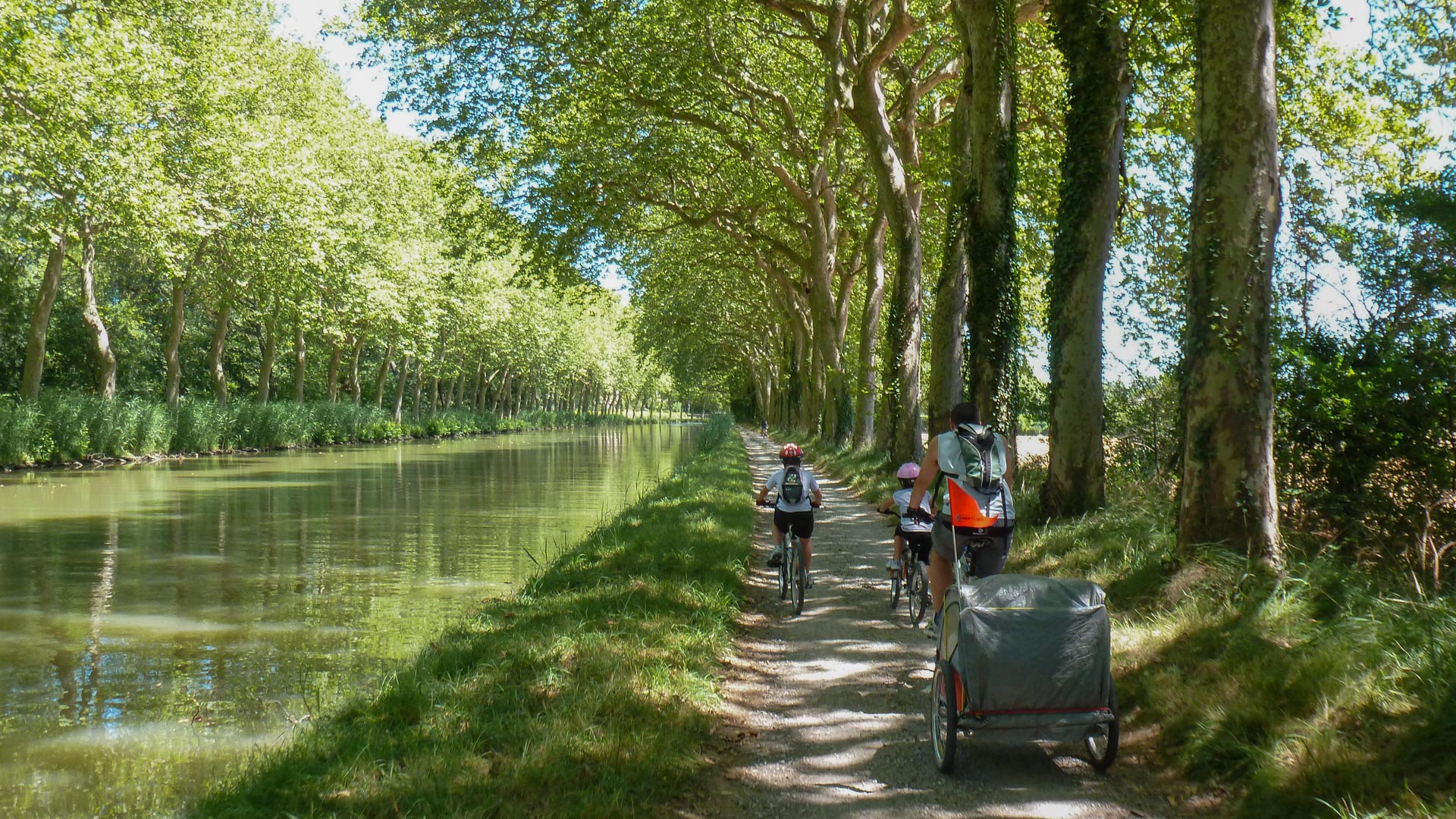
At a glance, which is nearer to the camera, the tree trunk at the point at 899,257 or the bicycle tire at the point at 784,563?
the bicycle tire at the point at 784,563

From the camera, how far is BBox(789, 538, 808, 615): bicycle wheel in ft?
30.9

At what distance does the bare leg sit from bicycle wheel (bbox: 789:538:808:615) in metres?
2.81

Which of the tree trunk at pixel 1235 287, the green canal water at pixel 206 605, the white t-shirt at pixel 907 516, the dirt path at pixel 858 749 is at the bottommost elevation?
the green canal water at pixel 206 605

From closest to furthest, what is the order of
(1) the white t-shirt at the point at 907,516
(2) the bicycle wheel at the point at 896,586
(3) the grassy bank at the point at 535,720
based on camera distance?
(3) the grassy bank at the point at 535,720
(1) the white t-shirt at the point at 907,516
(2) the bicycle wheel at the point at 896,586

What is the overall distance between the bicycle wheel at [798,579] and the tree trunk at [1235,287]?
3.41 meters

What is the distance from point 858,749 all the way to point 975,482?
5.66 ft

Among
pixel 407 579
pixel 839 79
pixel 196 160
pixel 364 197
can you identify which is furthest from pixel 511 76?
pixel 364 197

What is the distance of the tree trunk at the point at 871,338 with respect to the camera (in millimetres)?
25016

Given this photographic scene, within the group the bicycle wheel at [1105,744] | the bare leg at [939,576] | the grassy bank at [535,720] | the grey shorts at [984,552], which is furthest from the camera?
the bare leg at [939,576]

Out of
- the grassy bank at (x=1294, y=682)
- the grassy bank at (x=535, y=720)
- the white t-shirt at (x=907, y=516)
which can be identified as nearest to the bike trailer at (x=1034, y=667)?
the grassy bank at (x=1294, y=682)

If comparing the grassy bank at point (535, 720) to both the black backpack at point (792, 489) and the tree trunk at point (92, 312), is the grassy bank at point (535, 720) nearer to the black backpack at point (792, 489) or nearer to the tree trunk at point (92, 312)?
the black backpack at point (792, 489)

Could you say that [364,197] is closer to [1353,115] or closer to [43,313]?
[43,313]

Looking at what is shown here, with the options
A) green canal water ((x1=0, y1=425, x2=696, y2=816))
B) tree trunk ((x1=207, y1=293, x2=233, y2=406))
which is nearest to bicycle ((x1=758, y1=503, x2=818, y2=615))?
green canal water ((x1=0, y1=425, x2=696, y2=816))

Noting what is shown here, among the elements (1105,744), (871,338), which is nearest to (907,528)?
(1105,744)
